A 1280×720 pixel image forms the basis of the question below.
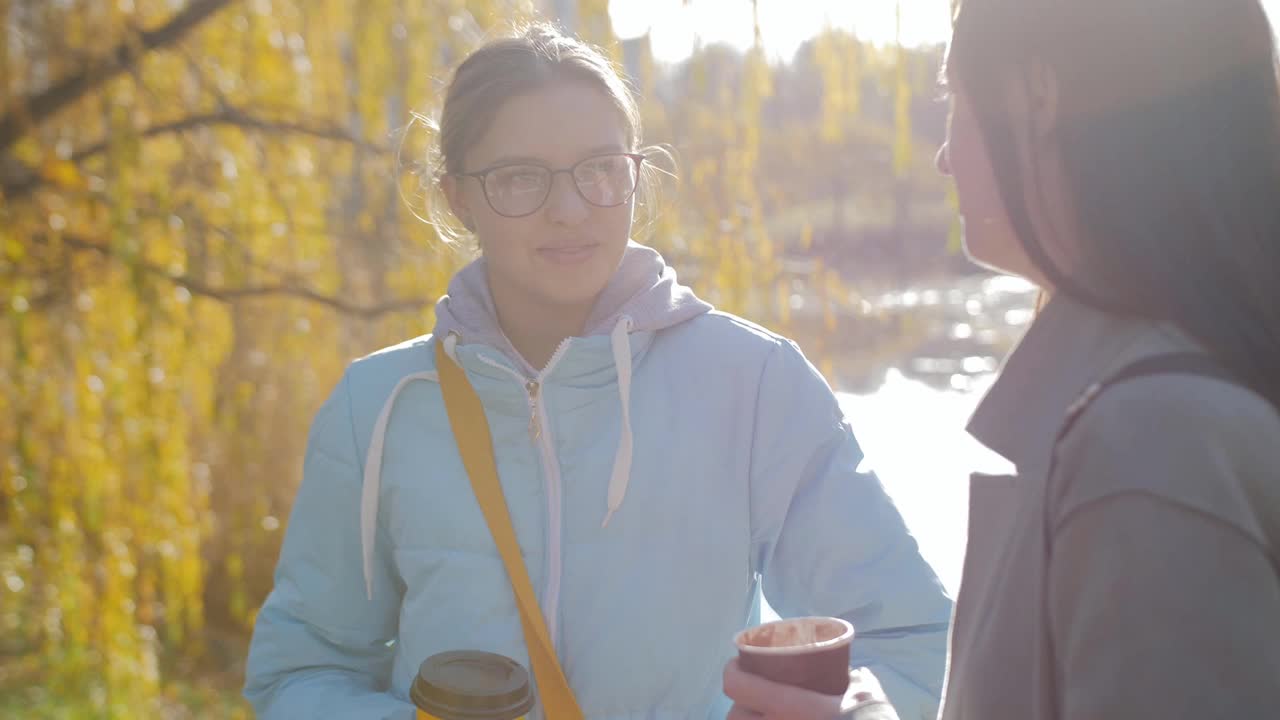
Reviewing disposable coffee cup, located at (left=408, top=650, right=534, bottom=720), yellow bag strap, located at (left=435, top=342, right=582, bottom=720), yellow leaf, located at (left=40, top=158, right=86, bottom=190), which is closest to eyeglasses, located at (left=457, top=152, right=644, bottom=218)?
yellow bag strap, located at (left=435, top=342, right=582, bottom=720)

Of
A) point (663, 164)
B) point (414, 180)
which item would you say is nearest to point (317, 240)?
point (414, 180)

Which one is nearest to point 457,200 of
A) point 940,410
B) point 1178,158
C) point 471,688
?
point 471,688

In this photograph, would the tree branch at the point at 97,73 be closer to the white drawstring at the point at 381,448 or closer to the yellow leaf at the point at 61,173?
the yellow leaf at the point at 61,173

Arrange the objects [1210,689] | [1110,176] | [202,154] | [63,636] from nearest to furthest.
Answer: [1210,689], [1110,176], [202,154], [63,636]

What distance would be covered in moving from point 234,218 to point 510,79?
2.62 meters

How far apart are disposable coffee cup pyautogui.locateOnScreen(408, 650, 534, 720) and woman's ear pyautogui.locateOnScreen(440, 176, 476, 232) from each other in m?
0.73

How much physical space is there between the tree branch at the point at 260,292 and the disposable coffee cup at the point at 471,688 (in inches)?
106

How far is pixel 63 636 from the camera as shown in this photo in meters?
A: 4.60

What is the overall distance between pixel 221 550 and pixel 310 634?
5079 mm

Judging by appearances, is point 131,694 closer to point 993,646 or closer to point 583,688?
point 583,688

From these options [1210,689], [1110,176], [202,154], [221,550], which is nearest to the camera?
[1210,689]

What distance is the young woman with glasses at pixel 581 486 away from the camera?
5.39 feet

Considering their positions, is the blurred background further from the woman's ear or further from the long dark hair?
the long dark hair

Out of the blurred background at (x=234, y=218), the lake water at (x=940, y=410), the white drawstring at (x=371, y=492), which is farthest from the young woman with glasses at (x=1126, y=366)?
the blurred background at (x=234, y=218)
